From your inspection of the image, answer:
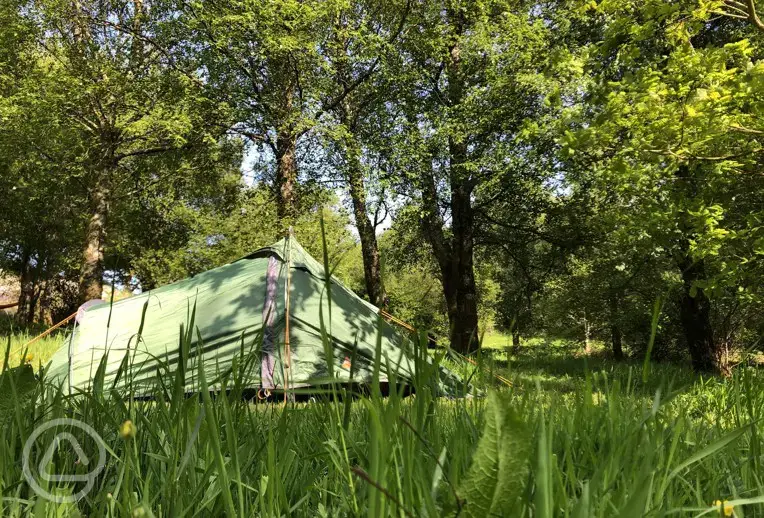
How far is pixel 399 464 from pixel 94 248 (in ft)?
45.8

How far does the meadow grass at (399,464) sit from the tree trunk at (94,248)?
A: 12.8 meters

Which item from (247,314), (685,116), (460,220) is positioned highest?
(460,220)

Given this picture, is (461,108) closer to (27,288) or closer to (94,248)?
(94,248)

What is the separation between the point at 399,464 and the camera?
0.86 meters

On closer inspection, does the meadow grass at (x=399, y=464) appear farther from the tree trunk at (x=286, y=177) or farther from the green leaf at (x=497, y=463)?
the tree trunk at (x=286, y=177)

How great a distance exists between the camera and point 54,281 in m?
23.8

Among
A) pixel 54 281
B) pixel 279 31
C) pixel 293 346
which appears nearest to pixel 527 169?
pixel 279 31

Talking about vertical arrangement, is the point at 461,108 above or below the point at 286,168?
above

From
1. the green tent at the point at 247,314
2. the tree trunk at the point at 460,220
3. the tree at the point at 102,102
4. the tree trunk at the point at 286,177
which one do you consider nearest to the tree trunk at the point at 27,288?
the tree at the point at 102,102

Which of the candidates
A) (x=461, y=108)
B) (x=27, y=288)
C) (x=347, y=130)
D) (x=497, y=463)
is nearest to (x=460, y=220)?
(x=461, y=108)

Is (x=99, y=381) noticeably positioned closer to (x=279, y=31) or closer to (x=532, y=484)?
(x=532, y=484)

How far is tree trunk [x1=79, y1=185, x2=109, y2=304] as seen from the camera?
12.5m

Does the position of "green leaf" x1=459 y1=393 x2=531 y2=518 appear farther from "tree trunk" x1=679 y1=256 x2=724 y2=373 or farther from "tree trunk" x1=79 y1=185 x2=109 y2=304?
"tree trunk" x1=79 y1=185 x2=109 y2=304

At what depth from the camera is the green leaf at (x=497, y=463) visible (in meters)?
0.45
